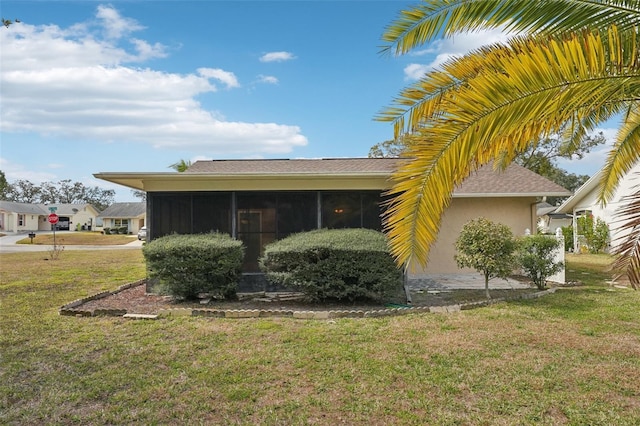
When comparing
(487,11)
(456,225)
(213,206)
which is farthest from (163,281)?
(456,225)

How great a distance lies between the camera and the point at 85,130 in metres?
14.0

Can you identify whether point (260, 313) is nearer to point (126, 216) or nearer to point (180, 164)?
point (180, 164)

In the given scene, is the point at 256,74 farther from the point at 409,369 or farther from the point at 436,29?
the point at 409,369

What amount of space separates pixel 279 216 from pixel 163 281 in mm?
2803

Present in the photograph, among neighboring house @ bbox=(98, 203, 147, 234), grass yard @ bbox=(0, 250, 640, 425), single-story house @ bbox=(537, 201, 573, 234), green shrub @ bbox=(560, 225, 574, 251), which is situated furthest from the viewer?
neighboring house @ bbox=(98, 203, 147, 234)

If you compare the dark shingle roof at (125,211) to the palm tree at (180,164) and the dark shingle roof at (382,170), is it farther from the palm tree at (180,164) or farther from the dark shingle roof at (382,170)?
the dark shingle roof at (382,170)

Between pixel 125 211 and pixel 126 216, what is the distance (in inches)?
53.1

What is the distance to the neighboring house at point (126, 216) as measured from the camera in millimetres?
49750

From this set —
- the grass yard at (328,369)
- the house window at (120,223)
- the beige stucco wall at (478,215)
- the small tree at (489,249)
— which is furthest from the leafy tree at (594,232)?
the house window at (120,223)

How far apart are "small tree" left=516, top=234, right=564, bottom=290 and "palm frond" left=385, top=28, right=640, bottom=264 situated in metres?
6.41

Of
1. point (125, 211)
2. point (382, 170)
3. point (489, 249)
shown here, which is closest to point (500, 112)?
point (489, 249)

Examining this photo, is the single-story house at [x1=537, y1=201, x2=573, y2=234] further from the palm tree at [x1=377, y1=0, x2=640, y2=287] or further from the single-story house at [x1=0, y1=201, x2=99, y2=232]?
the single-story house at [x1=0, y1=201, x2=99, y2=232]

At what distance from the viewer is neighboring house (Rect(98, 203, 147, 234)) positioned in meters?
49.8

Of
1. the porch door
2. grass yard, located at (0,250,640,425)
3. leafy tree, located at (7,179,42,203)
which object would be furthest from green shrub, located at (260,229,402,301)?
leafy tree, located at (7,179,42,203)
